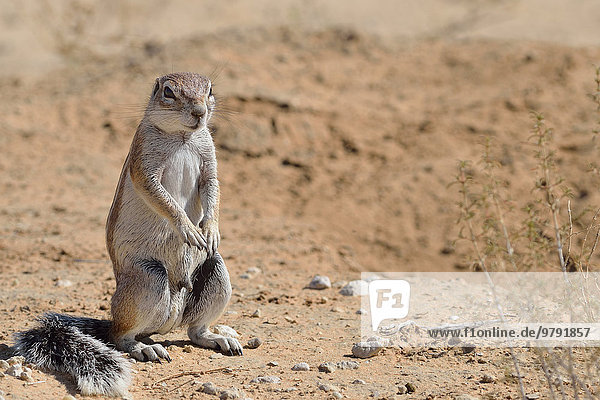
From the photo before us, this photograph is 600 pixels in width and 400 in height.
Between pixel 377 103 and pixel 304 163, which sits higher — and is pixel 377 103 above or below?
above

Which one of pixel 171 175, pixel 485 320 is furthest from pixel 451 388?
pixel 171 175

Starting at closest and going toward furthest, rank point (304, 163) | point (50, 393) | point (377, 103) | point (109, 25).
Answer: point (50, 393) < point (304, 163) < point (377, 103) < point (109, 25)

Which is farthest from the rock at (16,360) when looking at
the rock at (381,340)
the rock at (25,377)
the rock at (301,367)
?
the rock at (381,340)

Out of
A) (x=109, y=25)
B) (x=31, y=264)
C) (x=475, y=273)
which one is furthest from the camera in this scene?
(x=109, y=25)

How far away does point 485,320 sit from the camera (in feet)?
18.6

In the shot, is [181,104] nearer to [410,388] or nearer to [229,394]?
[229,394]

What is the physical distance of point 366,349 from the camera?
518cm

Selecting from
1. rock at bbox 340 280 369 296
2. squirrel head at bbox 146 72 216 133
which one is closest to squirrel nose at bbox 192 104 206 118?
squirrel head at bbox 146 72 216 133

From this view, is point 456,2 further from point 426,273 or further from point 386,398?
point 386,398

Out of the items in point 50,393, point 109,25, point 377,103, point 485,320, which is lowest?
point 50,393

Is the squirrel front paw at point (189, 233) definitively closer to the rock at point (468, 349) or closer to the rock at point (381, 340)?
the rock at point (381, 340)

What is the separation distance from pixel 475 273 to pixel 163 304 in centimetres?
418

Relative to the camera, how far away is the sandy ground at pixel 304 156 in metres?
5.27

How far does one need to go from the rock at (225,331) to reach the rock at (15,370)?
1.41 meters
